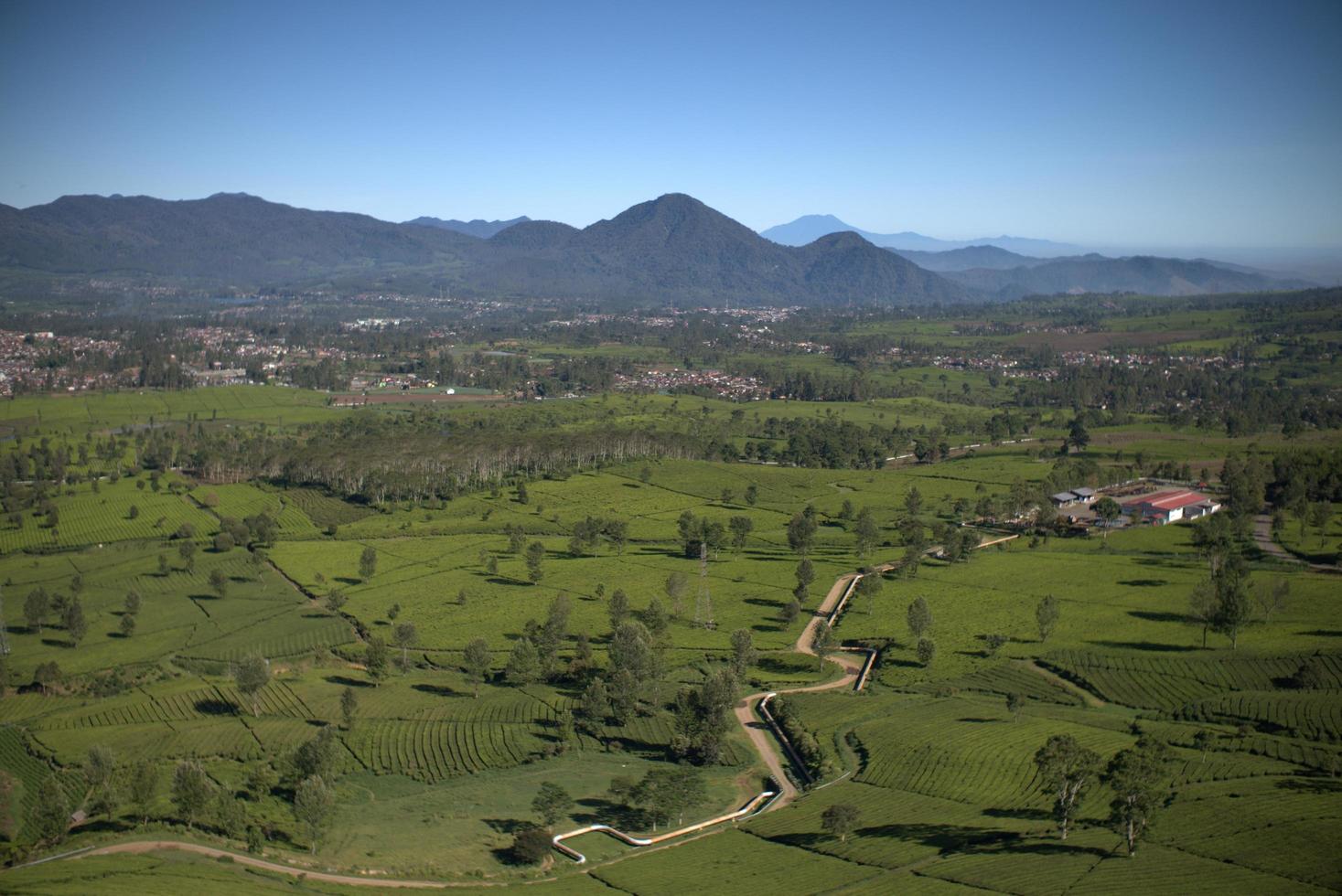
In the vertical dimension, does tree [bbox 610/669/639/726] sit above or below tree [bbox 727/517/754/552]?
below

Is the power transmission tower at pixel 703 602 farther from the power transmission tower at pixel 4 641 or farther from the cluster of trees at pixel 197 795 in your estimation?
the power transmission tower at pixel 4 641

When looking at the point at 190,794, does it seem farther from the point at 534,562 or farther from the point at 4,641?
the point at 534,562

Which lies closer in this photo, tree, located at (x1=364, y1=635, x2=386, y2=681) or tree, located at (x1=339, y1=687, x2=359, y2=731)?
tree, located at (x1=339, y1=687, x2=359, y2=731)

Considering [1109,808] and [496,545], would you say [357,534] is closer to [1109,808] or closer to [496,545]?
[496,545]

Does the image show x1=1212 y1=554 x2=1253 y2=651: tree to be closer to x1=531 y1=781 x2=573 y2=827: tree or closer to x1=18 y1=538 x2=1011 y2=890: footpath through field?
x1=18 y1=538 x2=1011 y2=890: footpath through field

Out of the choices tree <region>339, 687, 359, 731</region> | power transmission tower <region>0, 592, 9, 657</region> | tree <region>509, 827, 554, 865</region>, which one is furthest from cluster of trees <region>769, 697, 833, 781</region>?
power transmission tower <region>0, 592, 9, 657</region>

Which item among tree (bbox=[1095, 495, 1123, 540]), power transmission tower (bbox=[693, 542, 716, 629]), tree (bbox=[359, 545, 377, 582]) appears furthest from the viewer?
tree (bbox=[1095, 495, 1123, 540])
